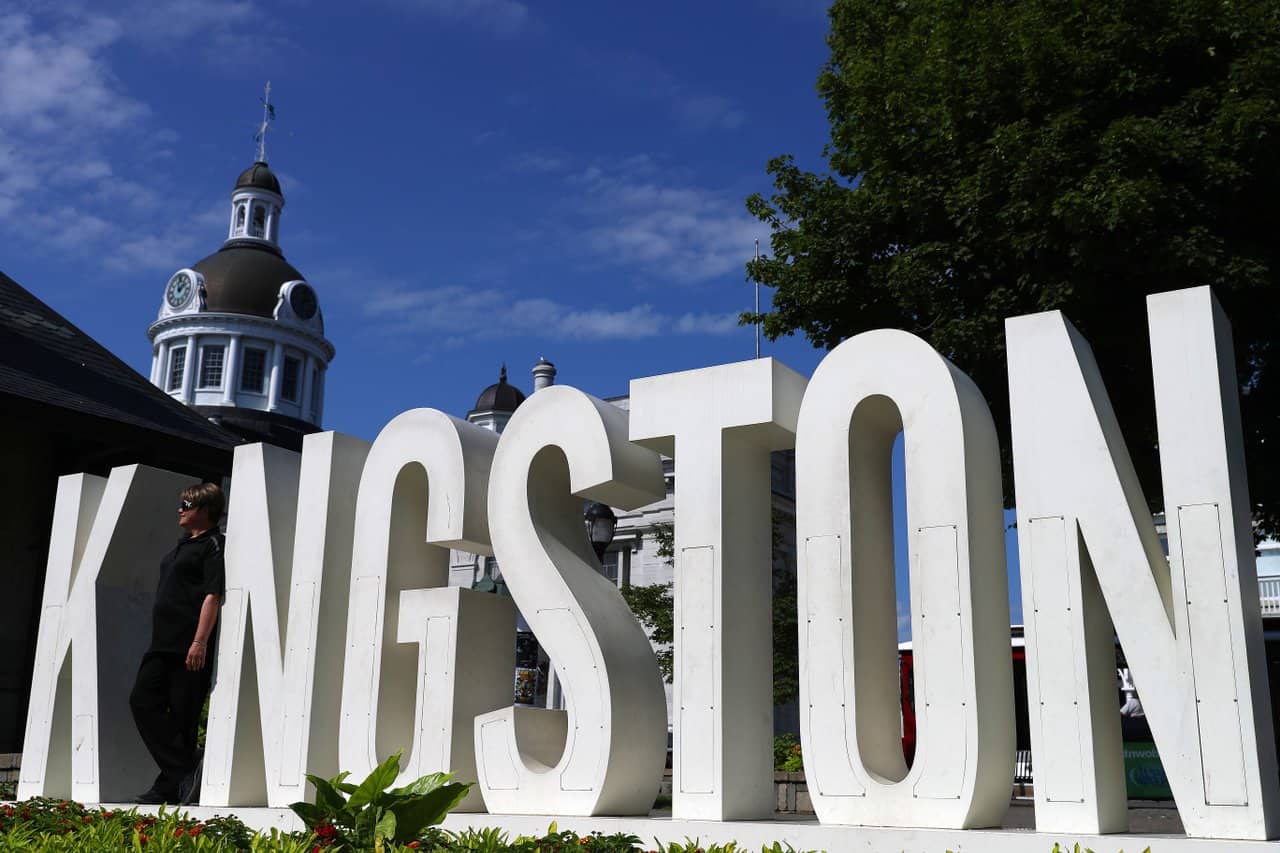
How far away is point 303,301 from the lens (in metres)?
90.8

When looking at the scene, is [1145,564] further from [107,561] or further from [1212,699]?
[107,561]

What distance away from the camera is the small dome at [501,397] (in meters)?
70.0

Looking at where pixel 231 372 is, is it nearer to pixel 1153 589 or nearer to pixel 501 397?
pixel 501 397

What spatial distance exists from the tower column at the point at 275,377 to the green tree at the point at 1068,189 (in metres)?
75.2

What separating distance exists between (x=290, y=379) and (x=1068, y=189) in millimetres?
81976

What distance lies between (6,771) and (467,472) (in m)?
6.76

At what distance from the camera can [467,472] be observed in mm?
8688

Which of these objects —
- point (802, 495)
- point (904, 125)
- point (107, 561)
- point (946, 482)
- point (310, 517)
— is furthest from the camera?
point (904, 125)

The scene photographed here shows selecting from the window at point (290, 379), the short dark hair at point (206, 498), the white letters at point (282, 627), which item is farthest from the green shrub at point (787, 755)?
the window at point (290, 379)

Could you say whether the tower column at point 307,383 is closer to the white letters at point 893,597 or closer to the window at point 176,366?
the window at point 176,366

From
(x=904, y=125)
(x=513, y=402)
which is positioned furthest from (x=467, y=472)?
(x=513, y=402)

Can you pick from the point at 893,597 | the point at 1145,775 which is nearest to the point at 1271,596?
the point at 1145,775

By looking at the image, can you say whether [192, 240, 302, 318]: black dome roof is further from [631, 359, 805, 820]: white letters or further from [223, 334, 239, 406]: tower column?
[631, 359, 805, 820]: white letters

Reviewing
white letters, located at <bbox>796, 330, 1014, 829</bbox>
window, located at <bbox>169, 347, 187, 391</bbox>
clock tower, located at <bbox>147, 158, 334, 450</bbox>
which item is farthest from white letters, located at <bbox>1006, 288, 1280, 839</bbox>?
window, located at <bbox>169, 347, 187, 391</bbox>
